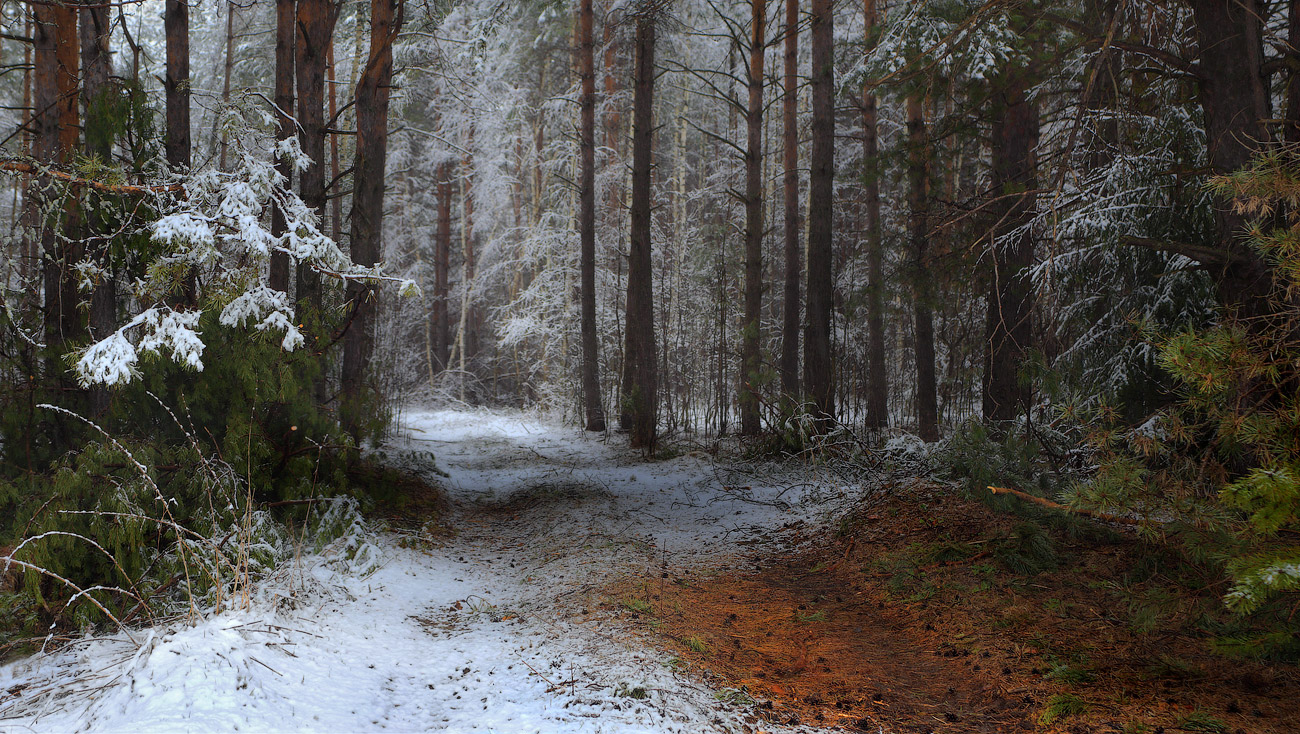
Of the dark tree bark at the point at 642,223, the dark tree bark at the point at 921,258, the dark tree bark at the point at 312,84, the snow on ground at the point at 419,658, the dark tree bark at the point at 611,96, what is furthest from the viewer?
the dark tree bark at the point at 611,96

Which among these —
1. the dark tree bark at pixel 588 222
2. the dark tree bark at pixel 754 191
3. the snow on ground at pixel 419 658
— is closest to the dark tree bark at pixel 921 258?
the dark tree bark at pixel 754 191

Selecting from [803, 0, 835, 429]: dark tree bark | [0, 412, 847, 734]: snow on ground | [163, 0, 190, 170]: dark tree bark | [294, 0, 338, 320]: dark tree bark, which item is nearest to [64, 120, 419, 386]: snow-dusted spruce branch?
[163, 0, 190, 170]: dark tree bark

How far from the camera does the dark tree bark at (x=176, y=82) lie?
224 inches

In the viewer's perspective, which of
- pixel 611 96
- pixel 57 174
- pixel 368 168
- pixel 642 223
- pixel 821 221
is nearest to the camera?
pixel 57 174

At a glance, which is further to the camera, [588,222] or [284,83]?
[588,222]

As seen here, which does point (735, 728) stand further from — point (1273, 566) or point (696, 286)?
point (696, 286)

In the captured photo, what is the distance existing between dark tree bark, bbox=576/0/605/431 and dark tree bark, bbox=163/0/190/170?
8.31m

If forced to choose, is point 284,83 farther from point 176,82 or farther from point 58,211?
point 58,211

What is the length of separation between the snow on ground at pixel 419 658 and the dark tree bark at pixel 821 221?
331 centimetres

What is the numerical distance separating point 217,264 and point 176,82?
1748mm

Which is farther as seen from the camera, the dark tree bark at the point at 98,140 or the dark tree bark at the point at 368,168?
the dark tree bark at the point at 368,168

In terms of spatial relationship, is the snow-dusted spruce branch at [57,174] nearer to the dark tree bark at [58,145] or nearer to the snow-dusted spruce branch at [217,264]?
the snow-dusted spruce branch at [217,264]

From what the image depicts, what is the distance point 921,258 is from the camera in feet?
26.3

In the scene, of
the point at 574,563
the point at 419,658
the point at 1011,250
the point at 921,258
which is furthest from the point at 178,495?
the point at 1011,250
